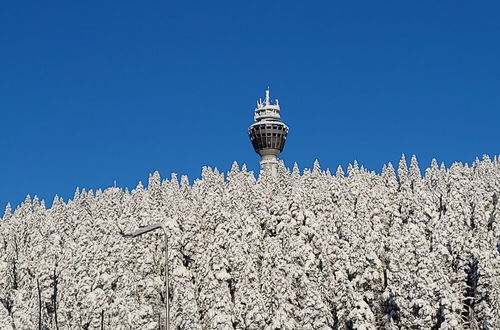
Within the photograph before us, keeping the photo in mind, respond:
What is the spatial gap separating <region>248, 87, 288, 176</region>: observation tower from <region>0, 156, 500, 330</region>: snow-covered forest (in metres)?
41.9

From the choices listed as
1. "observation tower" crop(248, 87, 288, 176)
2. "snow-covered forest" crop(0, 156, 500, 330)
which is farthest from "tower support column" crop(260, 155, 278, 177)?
"snow-covered forest" crop(0, 156, 500, 330)

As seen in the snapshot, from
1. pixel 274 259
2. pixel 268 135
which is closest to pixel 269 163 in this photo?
pixel 268 135

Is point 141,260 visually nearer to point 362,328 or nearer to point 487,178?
point 362,328

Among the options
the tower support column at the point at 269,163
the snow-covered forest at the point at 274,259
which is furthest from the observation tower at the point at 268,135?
the snow-covered forest at the point at 274,259

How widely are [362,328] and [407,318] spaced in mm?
3932

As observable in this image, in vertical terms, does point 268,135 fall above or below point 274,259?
above

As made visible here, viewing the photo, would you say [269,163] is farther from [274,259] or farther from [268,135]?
[274,259]

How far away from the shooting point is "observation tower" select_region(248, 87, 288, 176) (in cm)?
14038

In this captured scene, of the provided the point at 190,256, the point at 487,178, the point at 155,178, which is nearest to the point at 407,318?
the point at 190,256

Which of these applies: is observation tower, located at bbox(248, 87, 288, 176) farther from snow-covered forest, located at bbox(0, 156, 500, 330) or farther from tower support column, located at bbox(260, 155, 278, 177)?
snow-covered forest, located at bbox(0, 156, 500, 330)

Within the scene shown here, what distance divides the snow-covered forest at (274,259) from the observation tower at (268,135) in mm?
41902

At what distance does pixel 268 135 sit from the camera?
464 feet

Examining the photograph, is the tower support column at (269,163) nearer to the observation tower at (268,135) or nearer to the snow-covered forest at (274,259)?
the observation tower at (268,135)

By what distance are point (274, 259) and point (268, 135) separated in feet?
214
